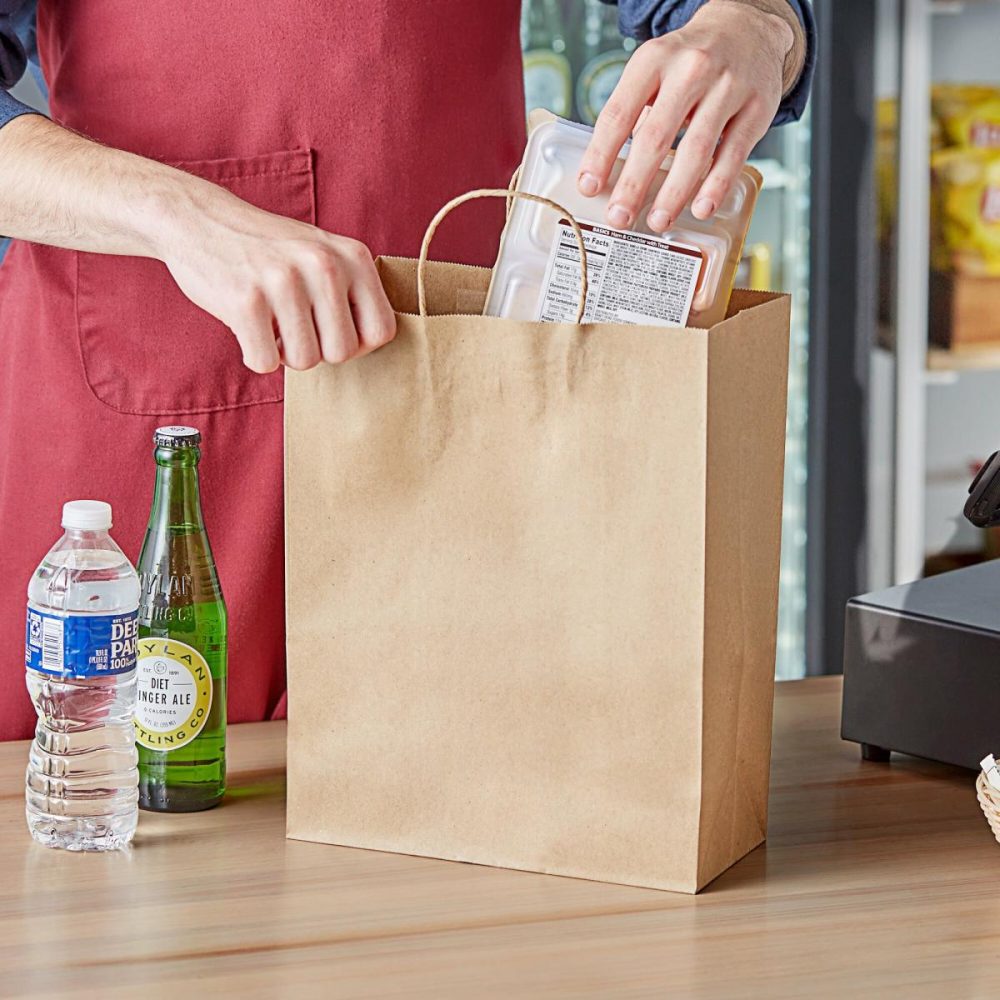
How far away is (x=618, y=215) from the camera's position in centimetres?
90

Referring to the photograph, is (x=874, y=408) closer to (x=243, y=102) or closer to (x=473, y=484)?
(x=243, y=102)

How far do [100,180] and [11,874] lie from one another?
45cm

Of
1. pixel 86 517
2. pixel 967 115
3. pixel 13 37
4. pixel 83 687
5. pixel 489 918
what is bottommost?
pixel 489 918

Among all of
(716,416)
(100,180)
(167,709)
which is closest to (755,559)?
(716,416)

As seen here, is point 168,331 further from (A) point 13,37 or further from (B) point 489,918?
(B) point 489,918

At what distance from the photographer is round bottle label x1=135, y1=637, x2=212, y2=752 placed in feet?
3.10

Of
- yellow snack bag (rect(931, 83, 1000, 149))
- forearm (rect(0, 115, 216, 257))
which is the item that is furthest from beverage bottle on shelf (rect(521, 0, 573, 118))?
forearm (rect(0, 115, 216, 257))

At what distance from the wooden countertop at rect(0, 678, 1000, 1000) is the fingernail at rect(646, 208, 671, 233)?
39cm

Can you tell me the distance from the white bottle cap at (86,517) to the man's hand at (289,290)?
128 millimetres

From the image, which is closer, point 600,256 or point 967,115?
point 600,256

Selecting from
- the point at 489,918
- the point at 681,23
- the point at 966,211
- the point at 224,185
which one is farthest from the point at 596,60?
the point at 489,918

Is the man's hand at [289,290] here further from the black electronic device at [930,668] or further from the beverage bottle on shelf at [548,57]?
the beverage bottle on shelf at [548,57]

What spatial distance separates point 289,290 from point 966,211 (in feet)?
7.04

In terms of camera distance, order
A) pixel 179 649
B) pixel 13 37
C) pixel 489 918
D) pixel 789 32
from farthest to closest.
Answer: pixel 13 37 < pixel 789 32 < pixel 179 649 < pixel 489 918
